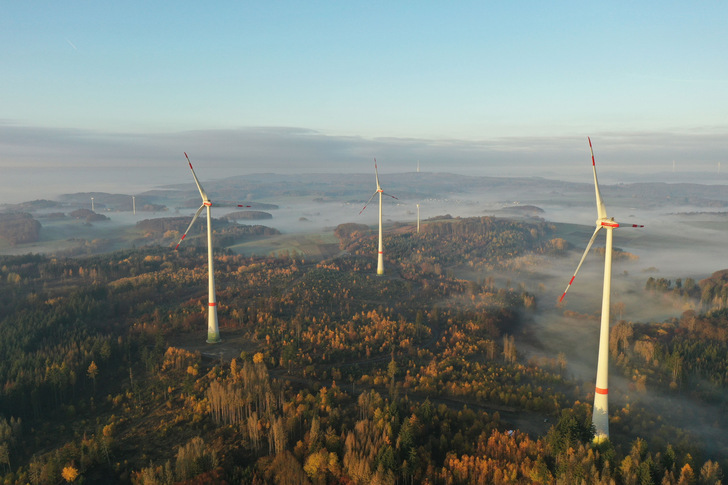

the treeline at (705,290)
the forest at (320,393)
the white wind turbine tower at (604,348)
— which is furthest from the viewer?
the treeline at (705,290)

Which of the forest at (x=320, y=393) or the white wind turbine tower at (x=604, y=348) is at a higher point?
the white wind turbine tower at (x=604, y=348)

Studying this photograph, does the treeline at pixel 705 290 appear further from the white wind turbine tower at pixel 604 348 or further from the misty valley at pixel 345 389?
the white wind turbine tower at pixel 604 348

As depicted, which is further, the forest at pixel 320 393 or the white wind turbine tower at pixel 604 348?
the forest at pixel 320 393

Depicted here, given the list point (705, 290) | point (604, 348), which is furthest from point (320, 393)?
point (705, 290)

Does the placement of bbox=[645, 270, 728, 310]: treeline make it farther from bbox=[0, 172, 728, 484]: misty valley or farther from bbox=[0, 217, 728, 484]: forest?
bbox=[0, 217, 728, 484]: forest

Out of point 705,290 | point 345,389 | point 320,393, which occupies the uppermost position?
point 320,393

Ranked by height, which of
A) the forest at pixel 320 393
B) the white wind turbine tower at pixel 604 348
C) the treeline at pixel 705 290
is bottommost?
the treeline at pixel 705 290

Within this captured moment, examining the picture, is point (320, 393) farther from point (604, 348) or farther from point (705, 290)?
point (705, 290)

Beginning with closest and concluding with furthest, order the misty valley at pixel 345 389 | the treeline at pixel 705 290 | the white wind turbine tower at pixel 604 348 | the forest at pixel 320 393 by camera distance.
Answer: the white wind turbine tower at pixel 604 348 → the forest at pixel 320 393 → the misty valley at pixel 345 389 → the treeline at pixel 705 290

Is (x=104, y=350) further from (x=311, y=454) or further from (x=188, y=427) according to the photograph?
(x=311, y=454)

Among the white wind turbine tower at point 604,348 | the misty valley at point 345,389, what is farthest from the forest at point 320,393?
the white wind turbine tower at point 604,348
